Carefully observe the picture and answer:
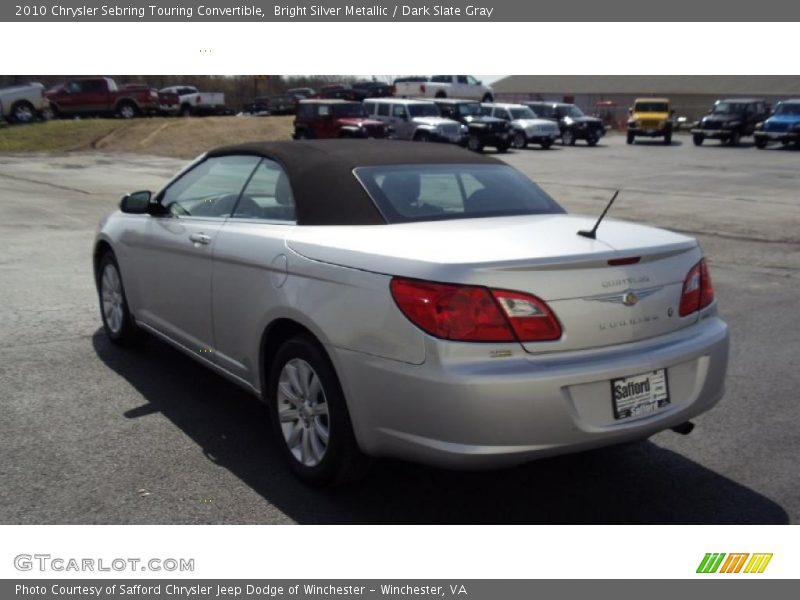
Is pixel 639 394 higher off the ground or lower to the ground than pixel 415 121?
higher

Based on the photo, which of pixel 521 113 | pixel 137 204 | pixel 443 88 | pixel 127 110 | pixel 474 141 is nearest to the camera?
pixel 137 204

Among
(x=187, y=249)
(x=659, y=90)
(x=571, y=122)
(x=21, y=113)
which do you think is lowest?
(x=659, y=90)

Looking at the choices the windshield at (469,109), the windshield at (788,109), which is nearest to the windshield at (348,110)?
the windshield at (469,109)

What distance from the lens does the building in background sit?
218 ft

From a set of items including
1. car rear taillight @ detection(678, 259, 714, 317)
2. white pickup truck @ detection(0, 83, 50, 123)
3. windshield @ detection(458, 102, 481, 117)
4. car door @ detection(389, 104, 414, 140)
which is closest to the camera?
car rear taillight @ detection(678, 259, 714, 317)

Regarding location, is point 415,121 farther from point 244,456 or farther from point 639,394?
point 639,394

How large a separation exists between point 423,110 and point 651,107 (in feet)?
50.4

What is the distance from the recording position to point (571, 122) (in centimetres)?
4044

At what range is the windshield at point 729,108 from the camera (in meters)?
39.3

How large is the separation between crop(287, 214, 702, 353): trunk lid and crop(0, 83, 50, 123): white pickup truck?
38.7m

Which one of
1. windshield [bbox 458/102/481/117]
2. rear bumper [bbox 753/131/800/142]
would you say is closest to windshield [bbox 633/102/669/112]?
rear bumper [bbox 753/131/800/142]

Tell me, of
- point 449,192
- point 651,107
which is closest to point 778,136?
point 651,107

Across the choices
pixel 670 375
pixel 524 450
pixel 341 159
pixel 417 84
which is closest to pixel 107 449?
pixel 341 159

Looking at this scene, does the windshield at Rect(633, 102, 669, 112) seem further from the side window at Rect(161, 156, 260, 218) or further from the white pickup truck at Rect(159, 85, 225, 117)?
the side window at Rect(161, 156, 260, 218)
